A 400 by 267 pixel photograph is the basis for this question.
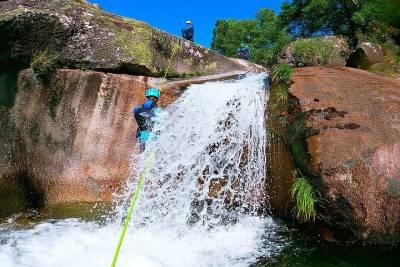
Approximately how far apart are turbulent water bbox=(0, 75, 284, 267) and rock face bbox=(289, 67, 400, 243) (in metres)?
0.93

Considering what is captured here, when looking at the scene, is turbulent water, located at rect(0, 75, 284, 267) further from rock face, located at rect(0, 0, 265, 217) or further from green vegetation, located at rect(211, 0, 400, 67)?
green vegetation, located at rect(211, 0, 400, 67)

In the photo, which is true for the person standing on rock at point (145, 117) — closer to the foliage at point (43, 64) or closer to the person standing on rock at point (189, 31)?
the foliage at point (43, 64)

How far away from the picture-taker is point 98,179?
24.6ft

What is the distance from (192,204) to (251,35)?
38457 millimetres

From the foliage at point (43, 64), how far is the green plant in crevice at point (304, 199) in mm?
5313

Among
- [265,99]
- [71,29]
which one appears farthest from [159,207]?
[71,29]

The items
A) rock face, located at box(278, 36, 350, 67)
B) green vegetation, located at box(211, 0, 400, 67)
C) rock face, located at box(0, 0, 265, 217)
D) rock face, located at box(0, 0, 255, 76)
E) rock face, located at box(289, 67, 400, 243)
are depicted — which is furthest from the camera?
rock face, located at box(278, 36, 350, 67)

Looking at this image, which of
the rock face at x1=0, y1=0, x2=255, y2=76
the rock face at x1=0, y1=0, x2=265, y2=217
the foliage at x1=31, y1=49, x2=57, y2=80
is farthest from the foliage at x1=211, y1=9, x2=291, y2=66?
the foliage at x1=31, y1=49, x2=57, y2=80

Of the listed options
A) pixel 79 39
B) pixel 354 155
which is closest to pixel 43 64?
pixel 79 39

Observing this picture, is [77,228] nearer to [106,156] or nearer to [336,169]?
[106,156]

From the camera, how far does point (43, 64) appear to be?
7633 millimetres

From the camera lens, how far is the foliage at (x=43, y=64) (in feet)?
25.1

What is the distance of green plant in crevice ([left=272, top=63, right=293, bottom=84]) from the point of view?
269 inches

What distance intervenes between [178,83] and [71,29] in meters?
2.50
